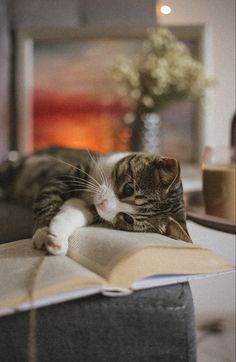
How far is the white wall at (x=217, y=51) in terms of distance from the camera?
1.11m

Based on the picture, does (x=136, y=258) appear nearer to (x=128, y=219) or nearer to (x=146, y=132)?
(x=128, y=219)

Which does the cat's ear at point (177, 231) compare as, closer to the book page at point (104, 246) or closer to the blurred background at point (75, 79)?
the book page at point (104, 246)

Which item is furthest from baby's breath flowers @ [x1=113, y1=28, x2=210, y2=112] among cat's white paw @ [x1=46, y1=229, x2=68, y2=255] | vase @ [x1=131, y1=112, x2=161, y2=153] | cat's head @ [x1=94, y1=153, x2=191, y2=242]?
cat's white paw @ [x1=46, y1=229, x2=68, y2=255]

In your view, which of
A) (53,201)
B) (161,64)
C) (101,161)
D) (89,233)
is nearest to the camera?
(89,233)

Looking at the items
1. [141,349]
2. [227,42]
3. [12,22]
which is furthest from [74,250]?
[12,22]

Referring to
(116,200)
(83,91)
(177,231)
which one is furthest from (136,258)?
(83,91)

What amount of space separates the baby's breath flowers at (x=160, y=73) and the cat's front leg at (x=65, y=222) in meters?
0.92

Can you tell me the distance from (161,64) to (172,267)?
1.22 meters

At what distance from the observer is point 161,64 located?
1536 mm

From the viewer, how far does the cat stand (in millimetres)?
595

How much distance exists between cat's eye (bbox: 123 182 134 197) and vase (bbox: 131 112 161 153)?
929 millimetres

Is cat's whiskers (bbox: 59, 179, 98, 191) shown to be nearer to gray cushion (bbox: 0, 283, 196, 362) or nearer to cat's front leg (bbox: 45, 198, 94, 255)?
cat's front leg (bbox: 45, 198, 94, 255)

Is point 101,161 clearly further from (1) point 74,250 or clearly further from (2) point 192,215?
(1) point 74,250

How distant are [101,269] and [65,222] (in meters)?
0.19
